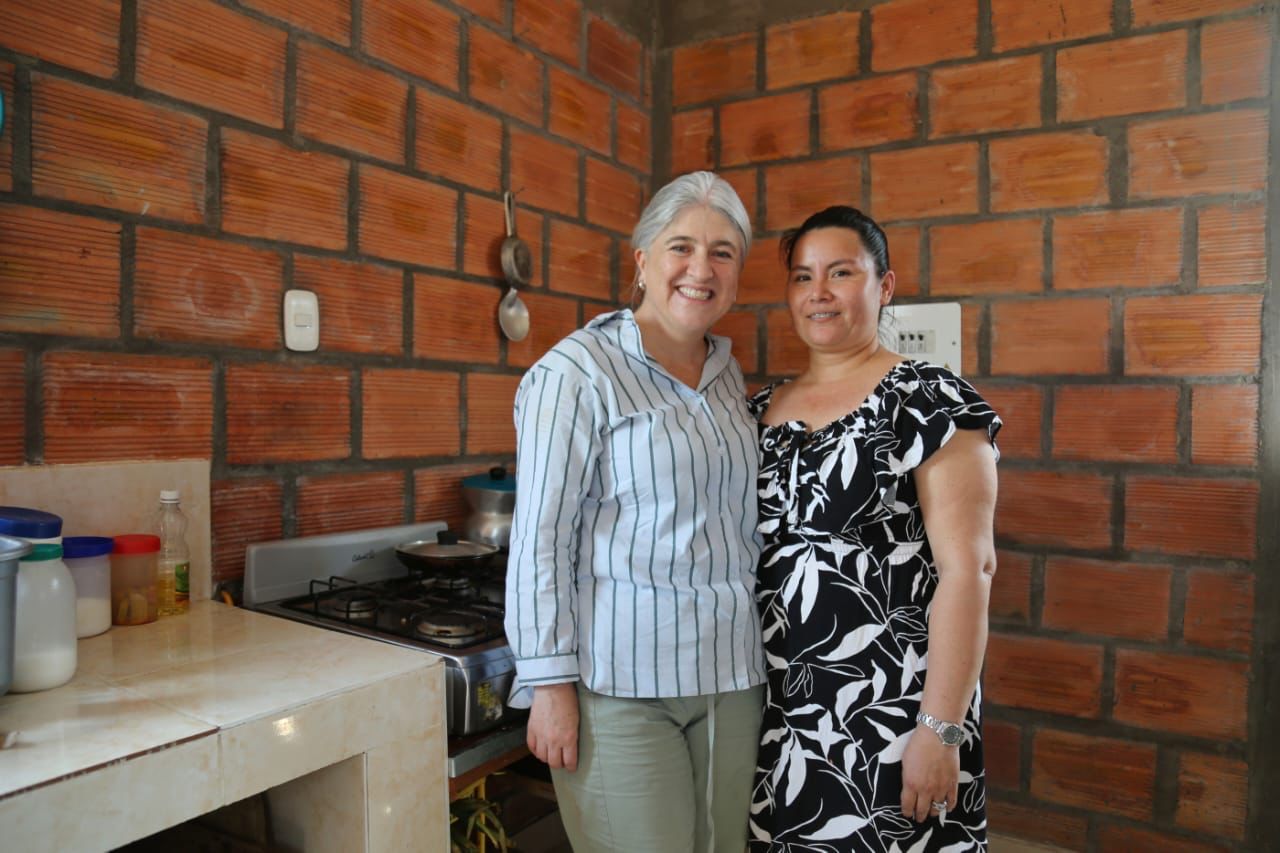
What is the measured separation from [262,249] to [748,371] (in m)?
1.26

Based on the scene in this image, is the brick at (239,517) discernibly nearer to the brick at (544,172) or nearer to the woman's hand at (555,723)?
the woman's hand at (555,723)

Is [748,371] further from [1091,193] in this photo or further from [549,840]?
[549,840]

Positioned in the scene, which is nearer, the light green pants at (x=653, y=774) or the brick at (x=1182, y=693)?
the light green pants at (x=653, y=774)

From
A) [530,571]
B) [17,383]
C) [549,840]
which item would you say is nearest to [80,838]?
[530,571]

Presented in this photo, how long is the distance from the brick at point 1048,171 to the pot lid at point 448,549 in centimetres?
137

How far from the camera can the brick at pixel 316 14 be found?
1.38m

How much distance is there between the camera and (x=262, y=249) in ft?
4.51

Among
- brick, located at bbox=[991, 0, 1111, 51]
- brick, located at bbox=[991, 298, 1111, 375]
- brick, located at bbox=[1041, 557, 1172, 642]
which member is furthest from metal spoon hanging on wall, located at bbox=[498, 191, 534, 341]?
brick, located at bbox=[1041, 557, 1172, 642]

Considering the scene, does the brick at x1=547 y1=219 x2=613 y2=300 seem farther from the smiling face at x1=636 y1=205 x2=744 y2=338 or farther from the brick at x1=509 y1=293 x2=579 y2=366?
the smiling face at x1=636 y1=205 x2=744 y2=338

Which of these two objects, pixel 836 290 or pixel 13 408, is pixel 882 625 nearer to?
pixel 836 290

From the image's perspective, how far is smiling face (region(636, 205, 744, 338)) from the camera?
1.22 meters

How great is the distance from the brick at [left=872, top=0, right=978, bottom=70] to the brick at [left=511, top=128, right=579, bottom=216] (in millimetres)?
790

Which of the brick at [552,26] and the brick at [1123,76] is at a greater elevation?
the brick at [552,26]

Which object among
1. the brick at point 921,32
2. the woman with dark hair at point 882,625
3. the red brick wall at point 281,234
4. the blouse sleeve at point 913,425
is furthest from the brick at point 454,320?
the brick at point 921,32
